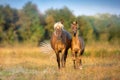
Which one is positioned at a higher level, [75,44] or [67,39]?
[67,39]

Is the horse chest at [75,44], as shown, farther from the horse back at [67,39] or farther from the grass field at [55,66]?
the grass field at [55,66]

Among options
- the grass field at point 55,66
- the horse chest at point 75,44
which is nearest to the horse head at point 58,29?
the horse chest at point 75,44

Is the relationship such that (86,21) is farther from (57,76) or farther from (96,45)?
(57,76)

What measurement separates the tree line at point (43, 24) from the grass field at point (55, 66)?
1.03 metres

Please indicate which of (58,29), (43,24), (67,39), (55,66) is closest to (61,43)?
(67,39)

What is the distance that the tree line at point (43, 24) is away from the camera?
24016 millimetres

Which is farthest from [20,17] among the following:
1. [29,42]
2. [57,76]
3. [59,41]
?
[57,76]

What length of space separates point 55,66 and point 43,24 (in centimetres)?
1328

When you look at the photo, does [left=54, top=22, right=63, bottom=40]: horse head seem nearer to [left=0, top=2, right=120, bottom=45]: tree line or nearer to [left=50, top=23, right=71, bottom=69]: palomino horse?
[left=50, top=23, right=71, bottom=69]: palomino horse

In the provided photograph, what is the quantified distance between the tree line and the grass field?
3.39 feet

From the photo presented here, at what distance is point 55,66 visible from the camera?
54.2 ft

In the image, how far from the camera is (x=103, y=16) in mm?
27812

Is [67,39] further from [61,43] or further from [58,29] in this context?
[58,29]

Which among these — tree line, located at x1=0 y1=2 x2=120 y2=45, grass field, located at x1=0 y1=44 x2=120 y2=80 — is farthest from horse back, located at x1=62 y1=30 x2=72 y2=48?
tree line, located at x1=0 y1=2 x2=120 y2=45
